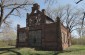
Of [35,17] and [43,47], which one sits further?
[35,17]

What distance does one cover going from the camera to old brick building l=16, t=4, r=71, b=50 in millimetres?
34344

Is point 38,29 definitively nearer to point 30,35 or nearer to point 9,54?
point 30,35

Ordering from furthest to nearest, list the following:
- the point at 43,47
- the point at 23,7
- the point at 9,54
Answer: the point at 43,47
the point at 23,7
the point at 9,54

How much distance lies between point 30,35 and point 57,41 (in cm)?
714

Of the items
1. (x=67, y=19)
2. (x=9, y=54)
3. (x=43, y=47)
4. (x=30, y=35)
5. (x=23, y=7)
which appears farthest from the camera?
(x=67, y=19)

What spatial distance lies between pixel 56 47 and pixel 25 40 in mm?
7709

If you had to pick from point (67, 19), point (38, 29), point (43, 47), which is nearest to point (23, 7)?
point (38, 29)

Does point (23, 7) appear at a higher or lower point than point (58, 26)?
higher

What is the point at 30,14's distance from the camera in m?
39.8

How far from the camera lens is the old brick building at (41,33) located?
34.3 meters

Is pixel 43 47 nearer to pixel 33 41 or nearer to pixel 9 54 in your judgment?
pixel 33 41

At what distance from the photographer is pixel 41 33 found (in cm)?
3631

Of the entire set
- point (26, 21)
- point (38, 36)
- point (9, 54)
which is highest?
point (26, 21)

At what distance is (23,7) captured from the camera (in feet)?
107
